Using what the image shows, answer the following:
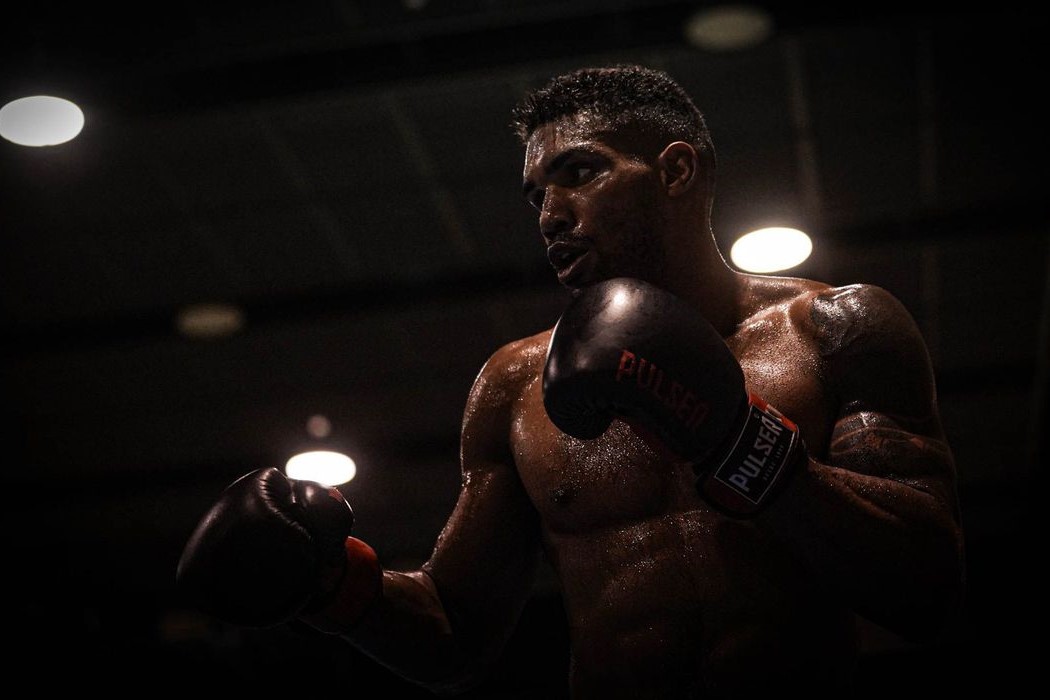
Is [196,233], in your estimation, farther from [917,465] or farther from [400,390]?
[917,465]

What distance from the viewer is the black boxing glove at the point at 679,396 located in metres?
1.48

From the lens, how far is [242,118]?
4.55 m

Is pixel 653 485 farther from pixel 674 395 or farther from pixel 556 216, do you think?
pixel 556 216

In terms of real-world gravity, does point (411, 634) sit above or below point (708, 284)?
below

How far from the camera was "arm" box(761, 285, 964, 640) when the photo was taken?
4.90 feet

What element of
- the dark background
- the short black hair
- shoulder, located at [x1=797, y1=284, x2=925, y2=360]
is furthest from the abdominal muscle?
the dark background

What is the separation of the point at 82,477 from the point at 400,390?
263cm

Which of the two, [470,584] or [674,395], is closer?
[674,395]

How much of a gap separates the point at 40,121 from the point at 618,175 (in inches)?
132

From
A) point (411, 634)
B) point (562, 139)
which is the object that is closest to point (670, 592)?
point (411, 634)

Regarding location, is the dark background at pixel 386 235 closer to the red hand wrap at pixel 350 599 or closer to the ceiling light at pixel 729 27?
the ceiling light at pixel 729 27

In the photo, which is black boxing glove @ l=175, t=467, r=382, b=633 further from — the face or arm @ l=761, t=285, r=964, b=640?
arm @ l=761, t=285, r=964, b=640

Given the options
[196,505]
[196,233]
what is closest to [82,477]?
[196,505]

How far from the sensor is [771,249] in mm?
5355
